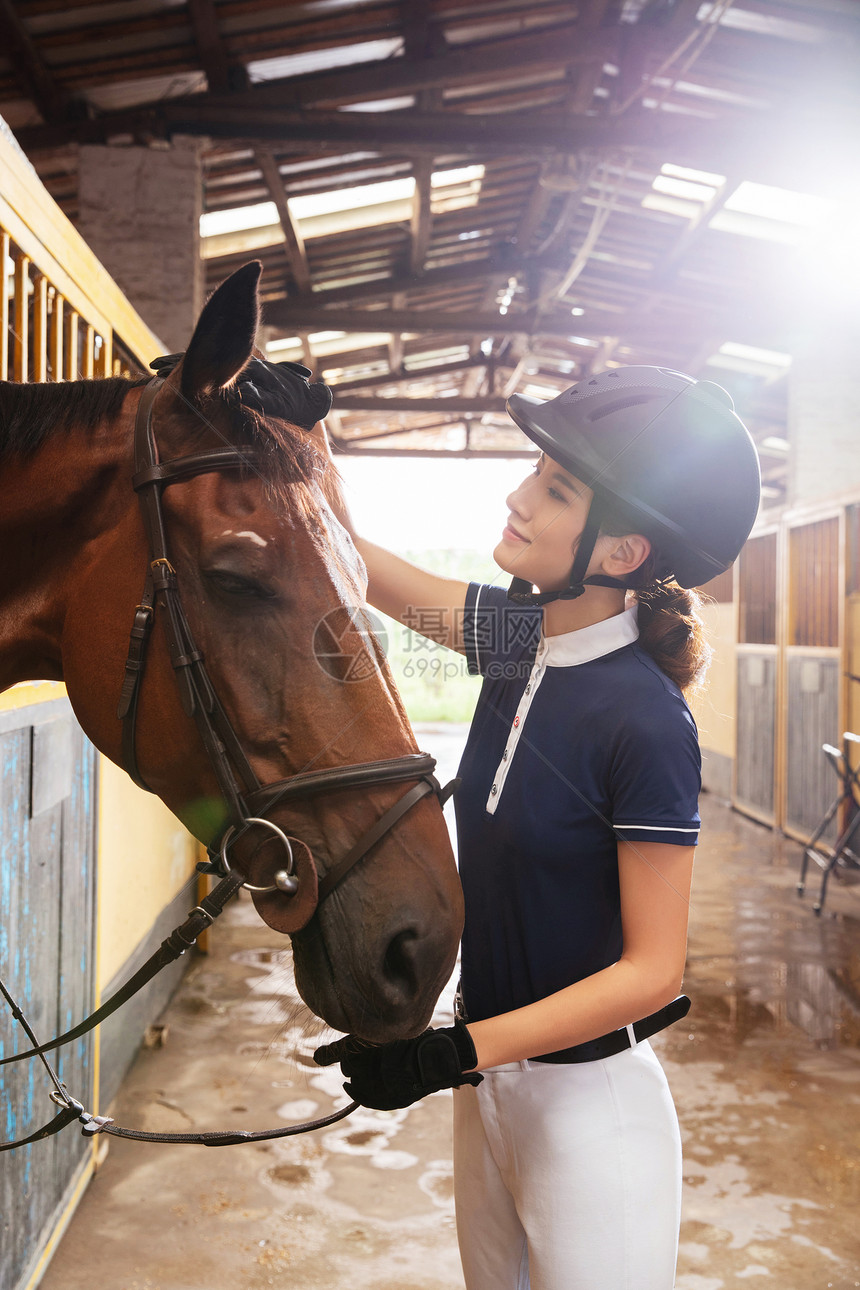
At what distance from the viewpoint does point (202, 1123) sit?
2682 mm

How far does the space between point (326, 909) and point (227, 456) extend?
0.52 meters

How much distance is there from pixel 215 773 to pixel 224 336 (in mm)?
494

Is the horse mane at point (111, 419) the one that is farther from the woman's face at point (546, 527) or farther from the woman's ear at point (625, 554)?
the woman's ear at point (625, 554)

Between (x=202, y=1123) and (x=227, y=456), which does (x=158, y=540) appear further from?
(x=202, y=1123)

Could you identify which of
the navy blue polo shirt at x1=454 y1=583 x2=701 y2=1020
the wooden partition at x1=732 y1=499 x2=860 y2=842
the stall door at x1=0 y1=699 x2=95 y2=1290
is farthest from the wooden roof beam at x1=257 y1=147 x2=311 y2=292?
the navy blue polo shirt at x1=454 y1=583 x2=701 y2=1020

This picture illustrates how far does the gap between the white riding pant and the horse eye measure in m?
0.70

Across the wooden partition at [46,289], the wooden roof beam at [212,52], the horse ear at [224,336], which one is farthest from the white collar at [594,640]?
the wooden roof beam at [212,52]

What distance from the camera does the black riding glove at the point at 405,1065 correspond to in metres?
0.91

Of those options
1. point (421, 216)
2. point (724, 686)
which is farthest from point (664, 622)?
point (724, 686)

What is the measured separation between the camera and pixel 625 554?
1.19 metres

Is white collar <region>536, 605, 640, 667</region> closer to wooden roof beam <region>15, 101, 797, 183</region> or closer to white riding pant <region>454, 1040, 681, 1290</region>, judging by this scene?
white riding pant <region>454, 1040, 681, 1290</region>

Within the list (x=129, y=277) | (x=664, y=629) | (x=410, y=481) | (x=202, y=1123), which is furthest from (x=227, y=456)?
(x=410, y=481)

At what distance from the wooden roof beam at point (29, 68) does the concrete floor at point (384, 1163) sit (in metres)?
4.41

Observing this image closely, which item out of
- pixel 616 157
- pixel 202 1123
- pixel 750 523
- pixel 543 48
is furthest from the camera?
pixel 616 157
